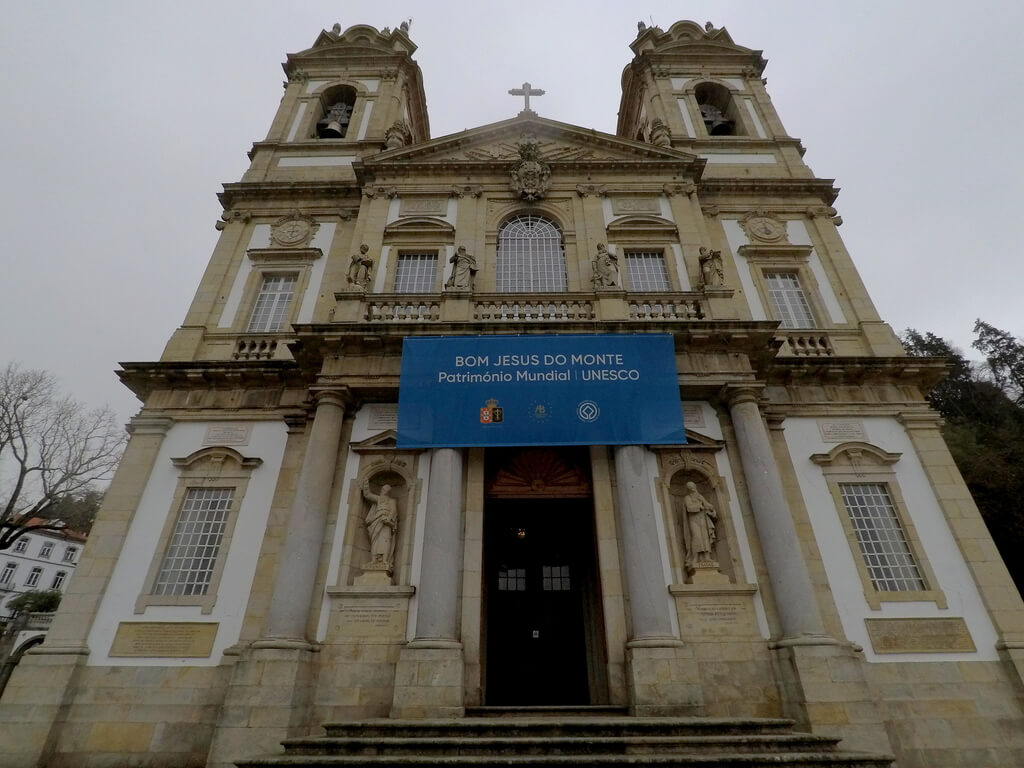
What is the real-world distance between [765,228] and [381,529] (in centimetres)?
1297

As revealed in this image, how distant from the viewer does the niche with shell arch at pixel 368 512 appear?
9977 mm

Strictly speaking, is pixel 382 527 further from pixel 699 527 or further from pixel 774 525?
pixel 774 525

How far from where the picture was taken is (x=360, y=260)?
13.0m

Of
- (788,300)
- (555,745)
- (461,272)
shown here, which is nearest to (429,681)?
(555,745)

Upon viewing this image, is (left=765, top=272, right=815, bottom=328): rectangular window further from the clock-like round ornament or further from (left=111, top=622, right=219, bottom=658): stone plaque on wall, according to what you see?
(left=111, top=622, right=219, bottom=658): stone plaque on wall

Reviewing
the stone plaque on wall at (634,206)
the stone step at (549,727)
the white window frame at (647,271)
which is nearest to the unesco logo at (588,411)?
the white window frame at (647,271)

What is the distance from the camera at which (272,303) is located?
14.3m

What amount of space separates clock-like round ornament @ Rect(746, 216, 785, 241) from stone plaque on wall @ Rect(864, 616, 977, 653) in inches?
388

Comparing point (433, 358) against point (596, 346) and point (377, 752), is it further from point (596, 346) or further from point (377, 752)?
point (377, 752)

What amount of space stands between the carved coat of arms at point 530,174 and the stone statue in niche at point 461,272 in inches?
124

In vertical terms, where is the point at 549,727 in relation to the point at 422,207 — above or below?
below

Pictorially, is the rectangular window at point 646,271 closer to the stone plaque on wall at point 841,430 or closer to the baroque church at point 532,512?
the baroque church at point 532,512

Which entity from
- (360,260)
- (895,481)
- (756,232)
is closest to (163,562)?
(360,260)

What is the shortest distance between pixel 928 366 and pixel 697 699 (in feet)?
29.5
